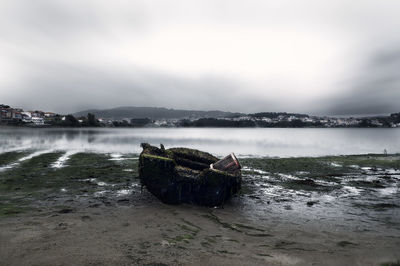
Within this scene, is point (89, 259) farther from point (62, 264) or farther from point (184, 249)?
point (184, 249)

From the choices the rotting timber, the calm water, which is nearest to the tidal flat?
the rotting timber

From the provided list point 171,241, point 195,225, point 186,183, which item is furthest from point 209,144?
point 171,241

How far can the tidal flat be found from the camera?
532 cm

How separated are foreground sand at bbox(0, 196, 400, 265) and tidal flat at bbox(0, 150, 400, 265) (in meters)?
0.02

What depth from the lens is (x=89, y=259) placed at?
484cm

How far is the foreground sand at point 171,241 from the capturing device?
5.09m

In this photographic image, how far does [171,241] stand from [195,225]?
168 cm

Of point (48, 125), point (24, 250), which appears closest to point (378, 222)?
point (24, 250)

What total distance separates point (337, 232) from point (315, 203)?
3.39 metres

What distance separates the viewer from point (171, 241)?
20.1 feet

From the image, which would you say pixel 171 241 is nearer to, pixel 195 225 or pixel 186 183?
pixel 195 225

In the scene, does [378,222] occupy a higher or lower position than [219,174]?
lower

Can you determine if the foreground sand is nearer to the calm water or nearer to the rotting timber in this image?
the rotting timber

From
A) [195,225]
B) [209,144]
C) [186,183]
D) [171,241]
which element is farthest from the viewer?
[209,144]
